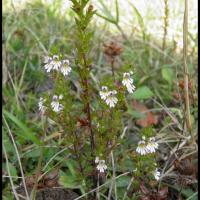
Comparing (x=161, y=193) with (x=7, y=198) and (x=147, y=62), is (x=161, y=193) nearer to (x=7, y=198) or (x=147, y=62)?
(x=7, y=198)

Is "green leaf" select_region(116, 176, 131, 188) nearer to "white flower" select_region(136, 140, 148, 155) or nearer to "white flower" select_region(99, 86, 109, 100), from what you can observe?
"white flower" select_region(136, 140, 148, 155)

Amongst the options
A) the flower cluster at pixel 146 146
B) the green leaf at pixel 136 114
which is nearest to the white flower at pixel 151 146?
the flower cluster at pixel 146 146

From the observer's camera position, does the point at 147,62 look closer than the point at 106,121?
No

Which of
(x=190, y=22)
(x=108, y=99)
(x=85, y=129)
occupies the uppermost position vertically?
(x=190, y=22)

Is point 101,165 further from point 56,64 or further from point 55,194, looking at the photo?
point 56,64

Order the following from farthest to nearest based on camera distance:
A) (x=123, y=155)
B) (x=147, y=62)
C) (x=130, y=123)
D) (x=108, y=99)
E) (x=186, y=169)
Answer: (x=147, y=62)
(x=130, y=123)
(x=123, y=155)
(x=186, y=169)
(x=108, y=99)

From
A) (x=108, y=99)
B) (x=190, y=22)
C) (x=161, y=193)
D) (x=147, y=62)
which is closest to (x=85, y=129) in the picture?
(x=108, y=99)

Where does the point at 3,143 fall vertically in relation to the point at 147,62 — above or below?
below
